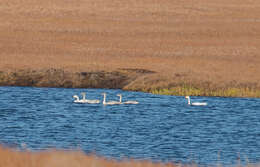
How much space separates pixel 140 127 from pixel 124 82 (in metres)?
17.3

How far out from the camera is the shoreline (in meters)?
39.2

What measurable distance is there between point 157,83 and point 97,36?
35.2m

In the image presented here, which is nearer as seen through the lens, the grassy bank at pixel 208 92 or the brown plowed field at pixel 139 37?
the grassy bank at pixel 208 92

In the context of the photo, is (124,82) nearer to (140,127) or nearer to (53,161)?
(140,127)

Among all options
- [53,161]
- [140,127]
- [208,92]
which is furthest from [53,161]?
[208,92]

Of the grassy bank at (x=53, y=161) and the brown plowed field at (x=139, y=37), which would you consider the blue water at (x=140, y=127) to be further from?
the brown plowed field at (x=139, y=37)

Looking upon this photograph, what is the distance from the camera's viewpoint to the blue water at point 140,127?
20.7 metres

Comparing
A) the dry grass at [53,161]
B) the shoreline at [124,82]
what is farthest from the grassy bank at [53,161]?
the shoreline at [124,82]

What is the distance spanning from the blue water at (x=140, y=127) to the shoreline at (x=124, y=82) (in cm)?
128

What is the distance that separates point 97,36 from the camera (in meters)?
75.9

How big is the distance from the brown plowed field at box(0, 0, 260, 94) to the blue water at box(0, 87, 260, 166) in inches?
323

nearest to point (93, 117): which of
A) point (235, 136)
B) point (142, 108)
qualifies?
point (142, 108)

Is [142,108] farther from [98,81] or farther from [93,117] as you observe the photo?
[98,81]

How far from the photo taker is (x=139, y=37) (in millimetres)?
76000
